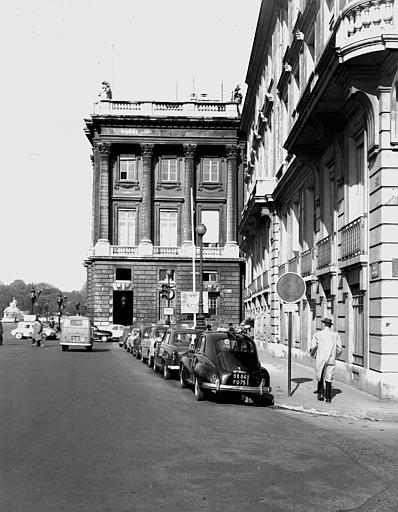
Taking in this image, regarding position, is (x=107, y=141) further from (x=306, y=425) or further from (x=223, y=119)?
(x=306, y=425)

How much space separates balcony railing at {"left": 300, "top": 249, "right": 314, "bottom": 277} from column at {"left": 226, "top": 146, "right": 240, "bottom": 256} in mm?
41791

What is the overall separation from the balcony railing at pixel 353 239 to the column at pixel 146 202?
158ft

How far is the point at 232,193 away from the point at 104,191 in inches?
469

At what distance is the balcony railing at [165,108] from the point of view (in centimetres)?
6962

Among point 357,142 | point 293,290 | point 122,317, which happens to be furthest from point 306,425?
point 122,317

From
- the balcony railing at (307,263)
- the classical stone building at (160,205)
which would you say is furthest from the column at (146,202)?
the balcony railing at (307,263)

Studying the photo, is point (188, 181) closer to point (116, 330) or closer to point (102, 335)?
point (116, 330)

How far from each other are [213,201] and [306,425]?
59.0m

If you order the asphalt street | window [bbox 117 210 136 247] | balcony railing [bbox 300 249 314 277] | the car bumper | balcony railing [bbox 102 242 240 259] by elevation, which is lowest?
the asphalt street

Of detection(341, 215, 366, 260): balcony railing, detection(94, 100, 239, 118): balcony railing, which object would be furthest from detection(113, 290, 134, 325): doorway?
detection(341, 215, 366, 260): balcony railing

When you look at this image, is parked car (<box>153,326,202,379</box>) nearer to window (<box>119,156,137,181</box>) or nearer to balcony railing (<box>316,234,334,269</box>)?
balcony railing (<box>316,234,334,269</box>)

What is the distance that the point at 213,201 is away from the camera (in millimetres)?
71188

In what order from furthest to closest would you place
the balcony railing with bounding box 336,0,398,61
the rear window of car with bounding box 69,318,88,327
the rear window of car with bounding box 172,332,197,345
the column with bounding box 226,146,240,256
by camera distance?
the column with bounding box 226,146,240,256 → the rear window of car with bounding box 69,318,88,327 → the rear window of car with bounding box 172,332,197,345 → the balcony railing with bounding box 336,0,398,61

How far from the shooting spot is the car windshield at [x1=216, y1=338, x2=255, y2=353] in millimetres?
16703
